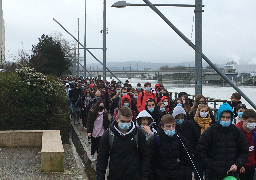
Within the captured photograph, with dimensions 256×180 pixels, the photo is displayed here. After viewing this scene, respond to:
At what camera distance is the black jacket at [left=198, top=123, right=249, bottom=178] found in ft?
18.3

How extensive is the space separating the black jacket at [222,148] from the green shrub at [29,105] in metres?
6.86

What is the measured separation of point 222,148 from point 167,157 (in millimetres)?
→ 797

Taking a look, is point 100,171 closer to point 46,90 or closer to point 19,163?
point 19,163

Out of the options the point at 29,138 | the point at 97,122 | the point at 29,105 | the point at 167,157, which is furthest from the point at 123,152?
the point at 29,105

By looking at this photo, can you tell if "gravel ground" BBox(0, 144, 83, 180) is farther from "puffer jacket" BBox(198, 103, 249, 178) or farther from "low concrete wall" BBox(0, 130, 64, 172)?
"puffer jacket" BBox(198, 103, 249, 178)

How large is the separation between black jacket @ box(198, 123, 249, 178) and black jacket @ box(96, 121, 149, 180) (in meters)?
1.05

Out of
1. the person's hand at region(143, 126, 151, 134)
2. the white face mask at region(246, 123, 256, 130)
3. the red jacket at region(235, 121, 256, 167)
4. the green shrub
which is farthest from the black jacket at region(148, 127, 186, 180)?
the green shrub

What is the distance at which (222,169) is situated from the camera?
222 inches

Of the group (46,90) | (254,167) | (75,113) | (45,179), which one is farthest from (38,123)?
(254,167)

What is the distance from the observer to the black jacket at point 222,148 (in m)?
Result: 5.59

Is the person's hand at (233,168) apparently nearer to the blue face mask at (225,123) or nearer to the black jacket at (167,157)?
the blue face mask at (225,123)

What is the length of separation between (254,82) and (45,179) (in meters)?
12.2

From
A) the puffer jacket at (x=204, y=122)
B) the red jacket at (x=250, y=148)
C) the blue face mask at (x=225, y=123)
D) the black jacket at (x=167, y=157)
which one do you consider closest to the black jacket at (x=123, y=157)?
the black jacket at (x=167, y=157)

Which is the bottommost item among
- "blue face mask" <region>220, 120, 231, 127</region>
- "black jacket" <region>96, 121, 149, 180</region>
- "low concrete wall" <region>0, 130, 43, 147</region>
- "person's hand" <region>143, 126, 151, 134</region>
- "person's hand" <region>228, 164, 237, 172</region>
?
"low concrete wall" <region>0, 130, 43, 147</region>
